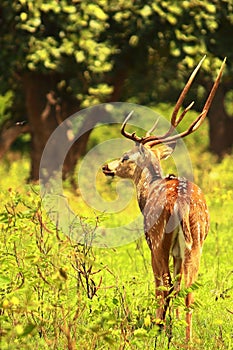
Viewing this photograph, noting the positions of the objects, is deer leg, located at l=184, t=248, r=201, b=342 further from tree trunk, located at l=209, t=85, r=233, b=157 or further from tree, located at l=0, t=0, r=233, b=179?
tree trunk, located at l=209, t=85, r=233, b=157

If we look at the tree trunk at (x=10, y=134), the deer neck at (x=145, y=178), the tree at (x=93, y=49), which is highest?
the tree at (x=93, y=49)

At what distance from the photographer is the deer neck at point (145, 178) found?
9.17m

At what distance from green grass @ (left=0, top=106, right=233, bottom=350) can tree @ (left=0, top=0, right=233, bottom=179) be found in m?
2.21

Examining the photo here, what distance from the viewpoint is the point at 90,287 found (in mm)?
Answer: 8250

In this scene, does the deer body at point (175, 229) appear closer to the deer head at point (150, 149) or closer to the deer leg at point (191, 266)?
the deer leg at point (191, 266)

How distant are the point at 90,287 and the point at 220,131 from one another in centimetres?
2023

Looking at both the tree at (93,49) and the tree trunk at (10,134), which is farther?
the tree trunk at (10,134)

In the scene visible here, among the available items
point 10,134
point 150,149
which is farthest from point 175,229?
point 10,134

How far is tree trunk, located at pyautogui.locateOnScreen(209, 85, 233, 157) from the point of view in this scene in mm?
27891

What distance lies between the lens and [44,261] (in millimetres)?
7262

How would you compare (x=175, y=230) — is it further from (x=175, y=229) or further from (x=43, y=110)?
(x=43, y=110)

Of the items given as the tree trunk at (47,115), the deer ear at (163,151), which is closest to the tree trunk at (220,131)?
the tree trunk at (47,115)

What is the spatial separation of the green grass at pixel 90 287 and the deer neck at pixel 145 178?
651 mm

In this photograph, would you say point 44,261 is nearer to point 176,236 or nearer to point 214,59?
point 176,236
